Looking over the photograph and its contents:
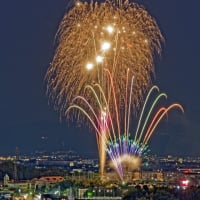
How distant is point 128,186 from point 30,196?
22.9 feet

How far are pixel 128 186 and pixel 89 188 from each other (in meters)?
2.44

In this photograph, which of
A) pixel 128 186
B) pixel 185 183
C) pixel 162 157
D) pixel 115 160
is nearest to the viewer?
pixel 115 160

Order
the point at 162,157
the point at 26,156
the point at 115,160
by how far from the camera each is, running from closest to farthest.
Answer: the point at 115,160 → the point at 162,157 → the point at 26,156

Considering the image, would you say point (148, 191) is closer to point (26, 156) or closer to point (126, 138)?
point (126, 138)

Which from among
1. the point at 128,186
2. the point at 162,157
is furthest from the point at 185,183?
the point at 162,157

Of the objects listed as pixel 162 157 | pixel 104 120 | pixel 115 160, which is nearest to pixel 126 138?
pixel 104 120

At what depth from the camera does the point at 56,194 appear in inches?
1828

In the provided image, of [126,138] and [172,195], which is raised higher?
[126,138]

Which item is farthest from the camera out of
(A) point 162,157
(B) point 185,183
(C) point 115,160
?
(A) point 162,157

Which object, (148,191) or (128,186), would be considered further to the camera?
(128,186)

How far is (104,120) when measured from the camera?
110ft

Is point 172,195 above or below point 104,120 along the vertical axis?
below

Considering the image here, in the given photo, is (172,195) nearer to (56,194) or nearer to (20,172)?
(56,194)

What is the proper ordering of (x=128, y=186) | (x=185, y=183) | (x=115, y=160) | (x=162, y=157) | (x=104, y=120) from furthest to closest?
(x=162, y=157) → (x=185, y=183) → (x=128, y=186) → (x=115, y=160) → (x=104, y=120)
